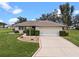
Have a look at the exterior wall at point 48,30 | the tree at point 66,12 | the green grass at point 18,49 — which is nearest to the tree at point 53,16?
the tree at point 66,12

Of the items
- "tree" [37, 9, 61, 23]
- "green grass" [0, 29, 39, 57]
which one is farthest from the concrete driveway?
"tree" [37, 9, 61, 23]

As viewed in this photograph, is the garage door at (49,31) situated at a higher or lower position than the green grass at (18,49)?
higher

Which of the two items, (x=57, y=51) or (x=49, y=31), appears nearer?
(x=57, y=51)

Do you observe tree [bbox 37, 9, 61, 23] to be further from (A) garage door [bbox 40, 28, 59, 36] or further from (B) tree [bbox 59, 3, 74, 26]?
(A) garage door [bbox 40, 28, 59, 36]

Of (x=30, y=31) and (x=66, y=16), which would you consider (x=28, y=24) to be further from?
(x=66, y=16)

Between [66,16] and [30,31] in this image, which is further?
[66,16]

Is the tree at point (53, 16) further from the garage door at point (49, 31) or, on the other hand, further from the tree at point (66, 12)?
the garage door at point (49, 31)

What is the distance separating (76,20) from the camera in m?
85.2

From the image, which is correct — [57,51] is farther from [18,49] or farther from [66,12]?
[66,12]

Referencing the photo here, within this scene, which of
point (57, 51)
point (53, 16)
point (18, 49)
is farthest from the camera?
point (53, 16)

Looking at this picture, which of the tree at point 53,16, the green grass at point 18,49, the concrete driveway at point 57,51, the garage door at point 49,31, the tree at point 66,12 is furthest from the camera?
the tree at point 53,16

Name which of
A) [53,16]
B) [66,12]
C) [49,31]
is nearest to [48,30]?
[49,31]

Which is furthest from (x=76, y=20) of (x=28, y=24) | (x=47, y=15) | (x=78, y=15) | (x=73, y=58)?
(x=73, y=58)

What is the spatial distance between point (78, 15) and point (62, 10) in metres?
21.7
